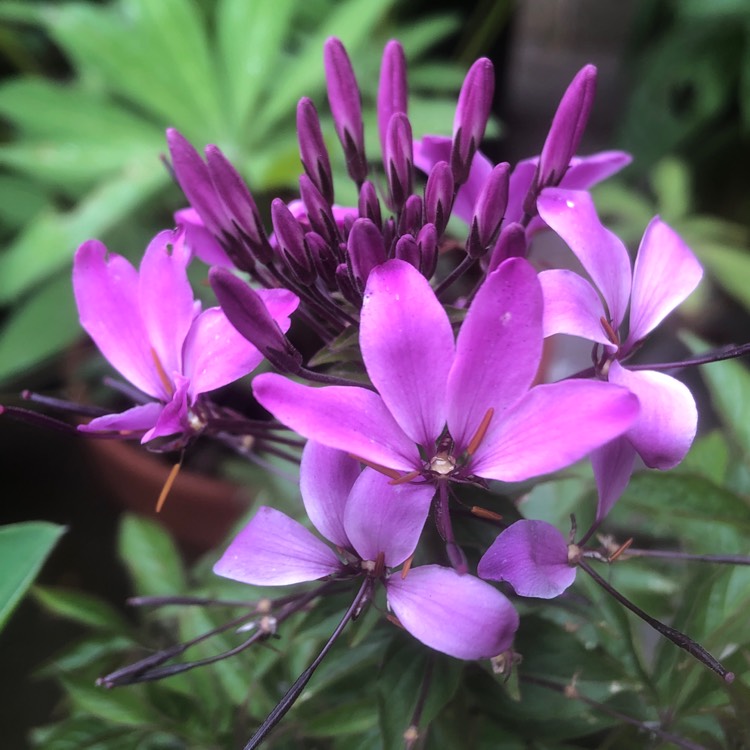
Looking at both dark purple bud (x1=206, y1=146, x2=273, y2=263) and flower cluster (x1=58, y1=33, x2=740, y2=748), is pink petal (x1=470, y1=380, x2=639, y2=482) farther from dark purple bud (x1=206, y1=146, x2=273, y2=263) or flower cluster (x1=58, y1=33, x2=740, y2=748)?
dark purple bud (x1=206, y1=146, x2=273, y2=263)

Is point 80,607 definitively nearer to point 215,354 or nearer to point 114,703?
point 114,703

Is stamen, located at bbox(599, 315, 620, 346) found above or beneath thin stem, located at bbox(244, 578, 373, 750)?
above

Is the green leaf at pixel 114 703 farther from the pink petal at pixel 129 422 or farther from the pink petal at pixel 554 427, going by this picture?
the pink petal at pixel 554 427

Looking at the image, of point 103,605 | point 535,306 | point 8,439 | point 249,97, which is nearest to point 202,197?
point 535,306

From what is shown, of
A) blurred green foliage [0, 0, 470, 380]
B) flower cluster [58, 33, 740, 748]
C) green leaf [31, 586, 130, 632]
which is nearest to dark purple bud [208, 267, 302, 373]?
flower cluster [58, 33, 740, 748]

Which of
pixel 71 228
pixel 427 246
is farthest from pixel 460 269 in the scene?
pixel 71 228

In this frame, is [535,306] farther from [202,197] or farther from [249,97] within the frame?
[249,97]
